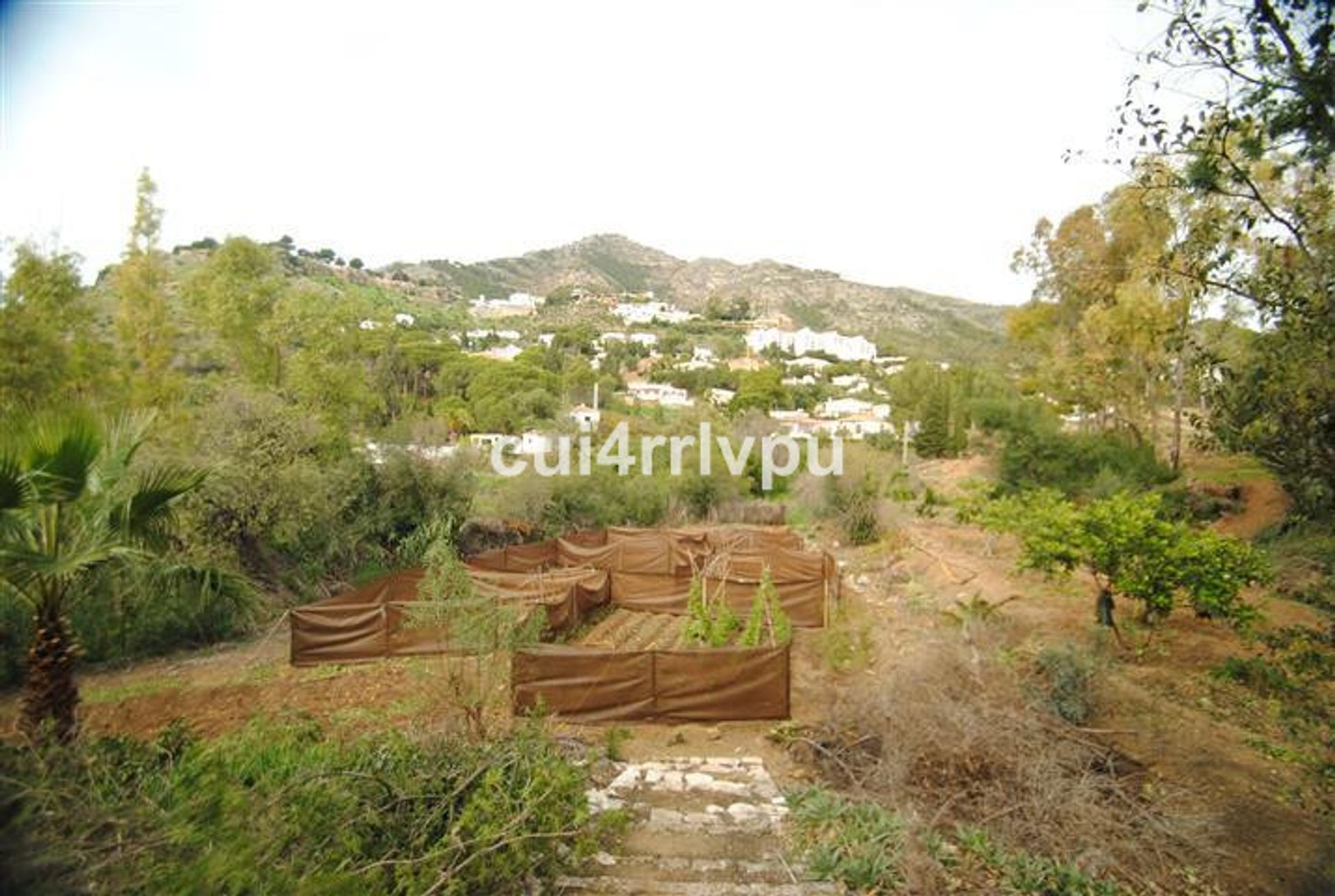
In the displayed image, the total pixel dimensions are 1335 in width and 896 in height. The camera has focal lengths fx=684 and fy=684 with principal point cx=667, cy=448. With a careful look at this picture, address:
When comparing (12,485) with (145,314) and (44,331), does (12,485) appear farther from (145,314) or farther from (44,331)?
(145,314)

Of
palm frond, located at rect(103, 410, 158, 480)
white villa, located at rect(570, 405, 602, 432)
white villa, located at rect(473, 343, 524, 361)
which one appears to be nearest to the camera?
palm frond, located at rect(103, 410, 158, 480)

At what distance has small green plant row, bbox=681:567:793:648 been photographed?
9.52m

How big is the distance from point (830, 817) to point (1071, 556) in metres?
5.79

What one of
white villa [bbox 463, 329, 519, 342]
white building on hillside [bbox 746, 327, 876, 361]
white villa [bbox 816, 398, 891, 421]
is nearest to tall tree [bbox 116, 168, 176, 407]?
white villa [bbox 816, 398, 891, 421]

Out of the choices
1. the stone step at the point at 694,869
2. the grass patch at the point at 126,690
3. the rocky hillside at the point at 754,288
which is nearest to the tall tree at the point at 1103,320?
the stone step at the point at 694,869

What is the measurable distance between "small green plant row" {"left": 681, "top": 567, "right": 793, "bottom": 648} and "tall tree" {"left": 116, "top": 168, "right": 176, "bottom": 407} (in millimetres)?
12149

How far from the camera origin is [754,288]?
388 ft

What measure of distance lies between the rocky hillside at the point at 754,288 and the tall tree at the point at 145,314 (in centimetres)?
6938

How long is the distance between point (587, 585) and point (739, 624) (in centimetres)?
338

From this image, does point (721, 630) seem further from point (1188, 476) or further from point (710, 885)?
point (1188, 476)

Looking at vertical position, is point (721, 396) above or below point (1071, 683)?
above

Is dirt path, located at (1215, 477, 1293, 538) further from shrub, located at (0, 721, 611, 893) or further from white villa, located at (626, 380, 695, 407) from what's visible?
white villa, located at (626, 380, 695, 407)

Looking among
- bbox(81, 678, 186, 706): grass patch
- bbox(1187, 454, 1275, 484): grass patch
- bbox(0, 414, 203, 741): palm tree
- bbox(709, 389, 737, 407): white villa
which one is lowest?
bbox(81, 678, 186, 706): grass patch

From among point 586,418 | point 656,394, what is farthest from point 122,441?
point 656,394
